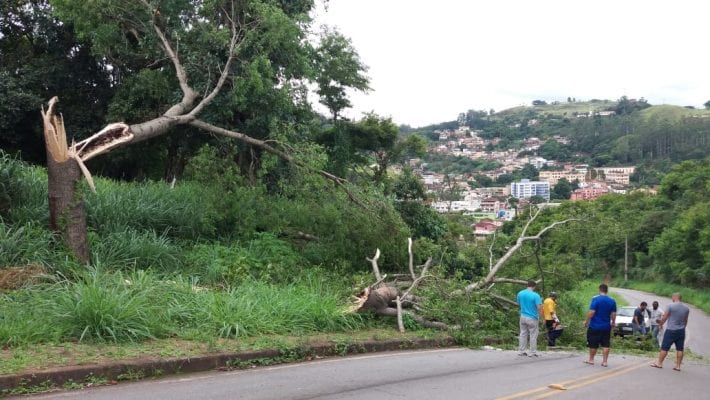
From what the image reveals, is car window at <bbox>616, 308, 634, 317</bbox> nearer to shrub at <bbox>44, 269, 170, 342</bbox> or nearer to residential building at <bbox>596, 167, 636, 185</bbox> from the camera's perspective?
shrub at <bbox>44, 269, 170, 342</bbox>

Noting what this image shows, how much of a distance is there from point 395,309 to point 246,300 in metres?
3.62

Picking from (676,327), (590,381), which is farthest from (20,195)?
(676,327)

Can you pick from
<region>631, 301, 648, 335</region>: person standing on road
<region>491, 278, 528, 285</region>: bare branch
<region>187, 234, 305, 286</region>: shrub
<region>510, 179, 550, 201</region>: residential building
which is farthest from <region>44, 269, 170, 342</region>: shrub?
<region>510, 179, 550, 201</region>: residential building

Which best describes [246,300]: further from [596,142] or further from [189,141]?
[596,142]

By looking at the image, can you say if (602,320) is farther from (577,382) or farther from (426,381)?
(426,381)

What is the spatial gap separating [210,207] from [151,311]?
22.2 ft

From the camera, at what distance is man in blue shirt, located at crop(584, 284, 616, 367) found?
11055 mm

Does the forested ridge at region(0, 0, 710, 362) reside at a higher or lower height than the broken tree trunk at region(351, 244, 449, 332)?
higher

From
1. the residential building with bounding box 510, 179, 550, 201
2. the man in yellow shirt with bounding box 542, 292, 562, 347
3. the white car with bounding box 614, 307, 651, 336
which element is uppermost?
the residential building with bounding box 510, 179, 550, 201

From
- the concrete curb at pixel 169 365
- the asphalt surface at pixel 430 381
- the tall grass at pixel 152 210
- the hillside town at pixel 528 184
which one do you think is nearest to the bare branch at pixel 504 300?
the asphalt surface at pixel 430 381

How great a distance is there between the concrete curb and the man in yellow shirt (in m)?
5.74

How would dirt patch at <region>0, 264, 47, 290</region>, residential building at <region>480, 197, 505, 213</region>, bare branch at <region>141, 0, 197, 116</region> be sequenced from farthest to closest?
residential building at <region>480, 197, 505, 213</region> → bare branch at <region>141, 0, 197, 116</region> → dirt patch at <region>0, 264, 47, 290</region>

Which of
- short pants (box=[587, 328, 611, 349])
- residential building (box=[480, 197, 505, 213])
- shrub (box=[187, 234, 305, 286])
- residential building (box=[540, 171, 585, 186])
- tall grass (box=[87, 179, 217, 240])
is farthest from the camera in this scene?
residential building (box=[540, 171, 585, 186])

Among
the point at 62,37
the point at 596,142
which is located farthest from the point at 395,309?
the point at 596,142
